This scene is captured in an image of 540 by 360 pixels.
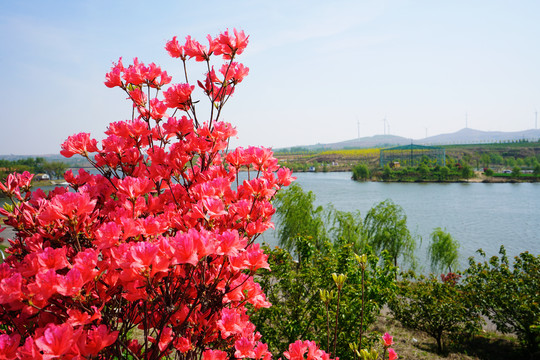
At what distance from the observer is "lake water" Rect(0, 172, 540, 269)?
1619 cm

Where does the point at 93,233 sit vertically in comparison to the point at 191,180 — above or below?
below

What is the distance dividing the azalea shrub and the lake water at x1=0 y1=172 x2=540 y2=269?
1088 centimetres

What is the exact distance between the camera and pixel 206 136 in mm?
1387

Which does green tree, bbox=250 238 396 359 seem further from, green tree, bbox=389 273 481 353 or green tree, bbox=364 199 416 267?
green tree, bbox=364 199 416 267

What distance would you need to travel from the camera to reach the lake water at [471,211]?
53.2 ft

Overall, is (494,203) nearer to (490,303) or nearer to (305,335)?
(490,303)

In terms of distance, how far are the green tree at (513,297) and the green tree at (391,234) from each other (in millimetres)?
5477

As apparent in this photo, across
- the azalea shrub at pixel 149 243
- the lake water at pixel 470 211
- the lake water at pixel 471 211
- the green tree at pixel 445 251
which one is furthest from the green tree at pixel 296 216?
the azalea shrub at pixel 149 243

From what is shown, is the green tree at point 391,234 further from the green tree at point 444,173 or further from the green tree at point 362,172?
the green tree at point 362,172

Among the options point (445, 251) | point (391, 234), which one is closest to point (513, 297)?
point (445, 251)

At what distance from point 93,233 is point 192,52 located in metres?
0.84

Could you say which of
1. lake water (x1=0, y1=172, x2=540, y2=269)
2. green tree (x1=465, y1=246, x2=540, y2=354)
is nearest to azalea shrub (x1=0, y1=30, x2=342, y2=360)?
green tree (x1=465, y1=246, x2=540, y2=354)

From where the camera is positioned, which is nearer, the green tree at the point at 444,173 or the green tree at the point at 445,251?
the green tree at the point at 445,251

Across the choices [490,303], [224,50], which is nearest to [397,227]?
[490,303]
